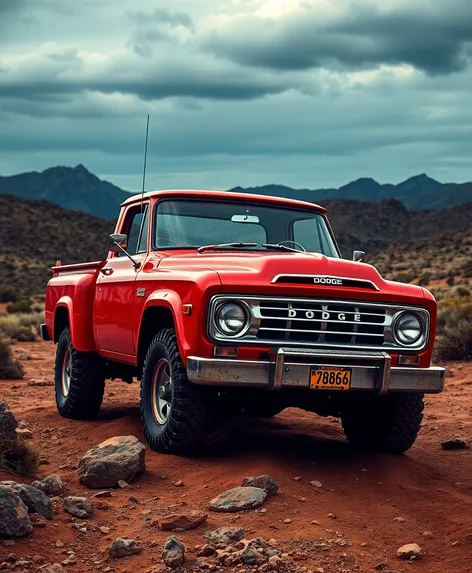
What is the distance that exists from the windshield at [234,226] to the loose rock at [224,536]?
316cm

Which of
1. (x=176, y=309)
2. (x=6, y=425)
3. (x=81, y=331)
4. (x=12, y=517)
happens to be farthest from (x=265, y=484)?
(x=81, y=331)

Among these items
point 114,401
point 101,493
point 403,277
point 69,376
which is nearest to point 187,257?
point 101,493

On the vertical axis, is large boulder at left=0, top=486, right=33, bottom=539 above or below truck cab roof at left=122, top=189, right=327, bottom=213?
below

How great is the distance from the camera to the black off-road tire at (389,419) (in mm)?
7922

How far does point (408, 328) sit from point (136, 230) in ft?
9.61

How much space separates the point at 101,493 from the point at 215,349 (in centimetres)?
124

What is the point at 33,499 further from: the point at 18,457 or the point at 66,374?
the point at 66,374

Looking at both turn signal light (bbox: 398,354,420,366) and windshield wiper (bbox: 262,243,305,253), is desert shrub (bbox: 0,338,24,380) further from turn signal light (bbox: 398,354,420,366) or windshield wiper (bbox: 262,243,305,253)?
turn signal light (bbox: 398,354,420,366)

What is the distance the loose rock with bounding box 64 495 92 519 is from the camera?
19.7ft

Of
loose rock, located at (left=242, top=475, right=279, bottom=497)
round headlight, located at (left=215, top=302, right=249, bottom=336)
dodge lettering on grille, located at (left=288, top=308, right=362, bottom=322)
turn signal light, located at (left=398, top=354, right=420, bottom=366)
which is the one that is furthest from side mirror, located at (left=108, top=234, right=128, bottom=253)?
loose rock, located at (left=242, top=475, right=279, bottom=497)

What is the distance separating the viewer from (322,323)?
23.2 feet

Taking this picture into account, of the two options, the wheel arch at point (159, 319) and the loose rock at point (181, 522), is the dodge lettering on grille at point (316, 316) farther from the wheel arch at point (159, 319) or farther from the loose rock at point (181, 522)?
the loose rock at point (181, 522)

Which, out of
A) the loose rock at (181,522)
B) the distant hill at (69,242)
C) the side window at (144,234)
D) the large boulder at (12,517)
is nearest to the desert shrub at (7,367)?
the side window at (144,234)

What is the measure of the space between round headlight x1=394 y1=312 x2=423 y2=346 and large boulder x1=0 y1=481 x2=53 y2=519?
9.53 feet
